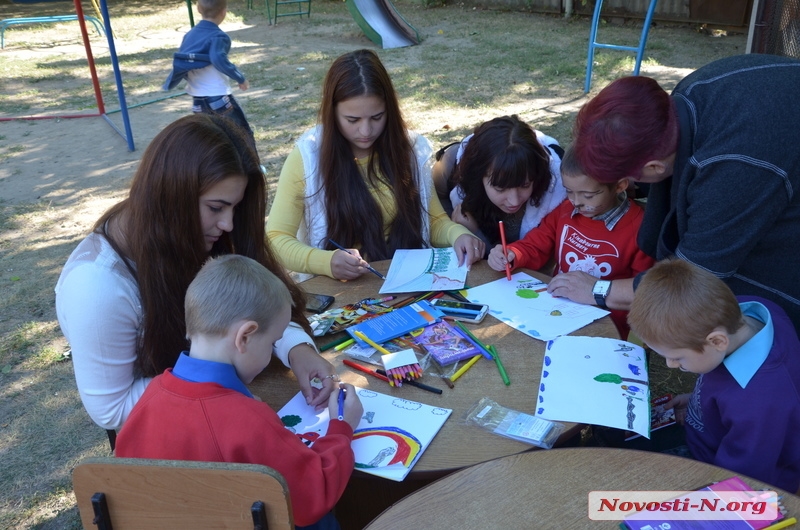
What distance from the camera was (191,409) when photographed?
132cm

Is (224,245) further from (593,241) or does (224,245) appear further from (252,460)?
(593,241)

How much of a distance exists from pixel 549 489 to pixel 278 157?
196 inches

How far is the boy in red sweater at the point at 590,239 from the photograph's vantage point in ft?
7.57

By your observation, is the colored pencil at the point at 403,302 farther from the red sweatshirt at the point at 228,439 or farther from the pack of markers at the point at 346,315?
the red sweatshirt at the point at 228,439

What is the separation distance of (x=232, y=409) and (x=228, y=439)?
0.06 m

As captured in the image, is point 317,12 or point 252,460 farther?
point 317,12

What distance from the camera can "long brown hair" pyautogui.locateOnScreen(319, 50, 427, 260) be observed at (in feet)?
8.22

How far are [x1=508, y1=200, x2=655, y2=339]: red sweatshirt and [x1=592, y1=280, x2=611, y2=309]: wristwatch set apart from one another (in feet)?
0.71

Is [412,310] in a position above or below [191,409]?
below

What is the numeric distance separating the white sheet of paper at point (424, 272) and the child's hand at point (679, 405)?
773 millimetres

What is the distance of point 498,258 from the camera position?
2377 millimetres

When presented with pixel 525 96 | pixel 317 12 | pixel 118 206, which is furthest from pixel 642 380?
pixel 317 12

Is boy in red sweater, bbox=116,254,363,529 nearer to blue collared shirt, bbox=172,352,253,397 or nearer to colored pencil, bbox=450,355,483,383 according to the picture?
blue collared shirt, bbox=172,352,253,397

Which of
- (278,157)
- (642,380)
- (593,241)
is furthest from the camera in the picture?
(278,157)
